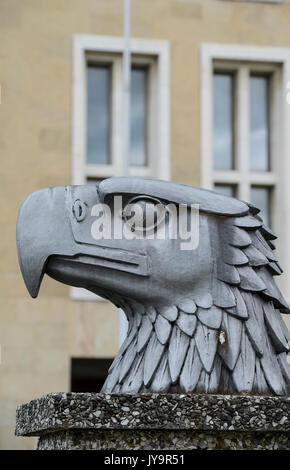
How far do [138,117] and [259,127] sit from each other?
2.88m

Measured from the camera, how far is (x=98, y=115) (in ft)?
74.2

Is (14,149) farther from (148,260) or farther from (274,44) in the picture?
(148,260)

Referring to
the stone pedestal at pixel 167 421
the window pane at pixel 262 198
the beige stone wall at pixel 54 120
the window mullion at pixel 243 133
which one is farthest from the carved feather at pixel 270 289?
the window pane at pixel 262 198

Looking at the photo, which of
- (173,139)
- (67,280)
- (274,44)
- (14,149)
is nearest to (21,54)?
(14,149)

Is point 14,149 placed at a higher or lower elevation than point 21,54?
lower

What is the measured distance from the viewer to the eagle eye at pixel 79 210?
16.1ft

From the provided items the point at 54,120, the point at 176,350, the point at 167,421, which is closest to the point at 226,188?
the point at 54,120

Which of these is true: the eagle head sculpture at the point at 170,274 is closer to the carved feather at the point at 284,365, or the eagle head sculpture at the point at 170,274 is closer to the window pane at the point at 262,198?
the carved feather at the point at 284,365

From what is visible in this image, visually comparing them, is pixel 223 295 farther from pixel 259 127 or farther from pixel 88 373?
pixel 88 373

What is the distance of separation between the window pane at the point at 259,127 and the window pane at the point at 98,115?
341cm

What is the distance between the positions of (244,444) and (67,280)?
126 centimetres

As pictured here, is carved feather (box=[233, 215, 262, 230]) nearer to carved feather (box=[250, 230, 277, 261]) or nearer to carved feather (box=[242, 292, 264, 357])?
carved feather (box=[250, 230, 277, 261])

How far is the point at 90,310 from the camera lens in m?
21.1

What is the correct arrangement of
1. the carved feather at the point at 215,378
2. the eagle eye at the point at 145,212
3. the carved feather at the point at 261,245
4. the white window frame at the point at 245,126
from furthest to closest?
the white window frame at the point at 245,126 < the carved feather at the point at 261,245 < the eagle eye at the point at 145,212 < the carved feather at the point at 215,378
